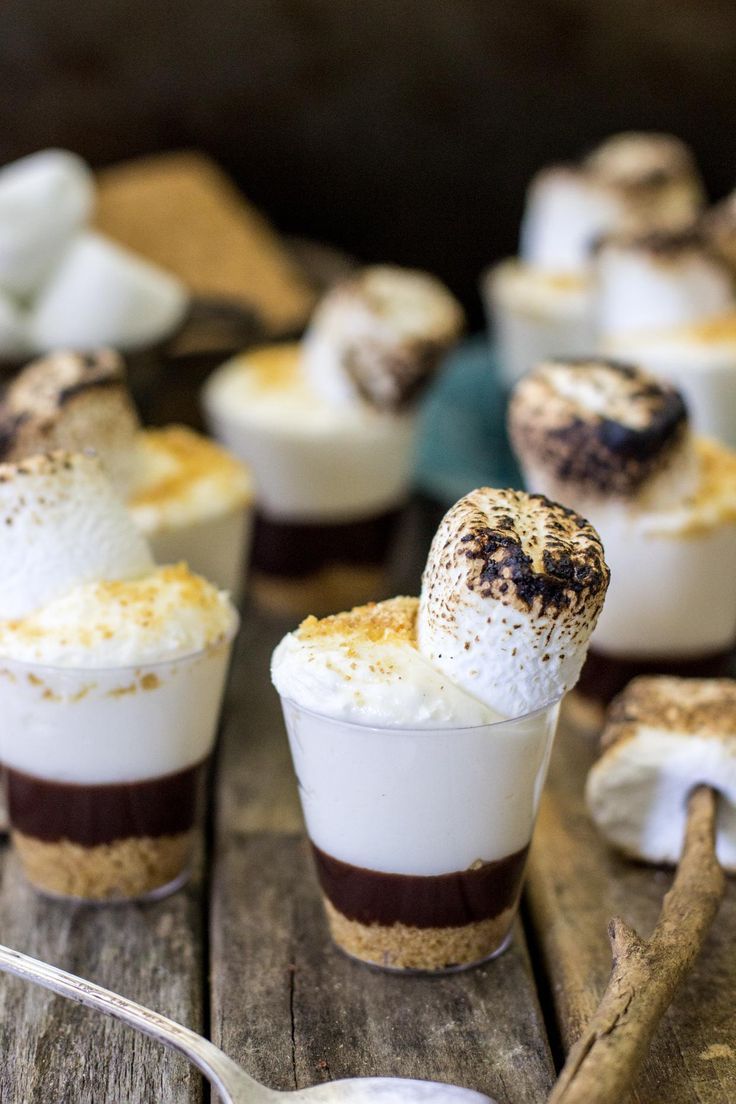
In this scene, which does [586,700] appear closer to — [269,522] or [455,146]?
[269,522]

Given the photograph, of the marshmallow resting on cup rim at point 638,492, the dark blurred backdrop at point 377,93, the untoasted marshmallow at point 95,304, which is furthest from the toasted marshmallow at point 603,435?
the dark blurred backdrop at point 377,93

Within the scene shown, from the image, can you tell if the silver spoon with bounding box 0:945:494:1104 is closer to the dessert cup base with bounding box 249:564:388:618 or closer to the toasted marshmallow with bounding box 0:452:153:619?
the toasted marshmallow with bounding box 0:452:153:619

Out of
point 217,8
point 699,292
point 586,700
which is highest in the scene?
point 217,8

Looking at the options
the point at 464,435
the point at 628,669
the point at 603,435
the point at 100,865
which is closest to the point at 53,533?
the point at 100,865

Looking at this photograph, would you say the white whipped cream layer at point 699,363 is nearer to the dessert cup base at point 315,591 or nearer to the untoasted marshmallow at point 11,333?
the dessert cup base at point 315,591

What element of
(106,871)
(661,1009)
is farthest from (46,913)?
(661,1009)

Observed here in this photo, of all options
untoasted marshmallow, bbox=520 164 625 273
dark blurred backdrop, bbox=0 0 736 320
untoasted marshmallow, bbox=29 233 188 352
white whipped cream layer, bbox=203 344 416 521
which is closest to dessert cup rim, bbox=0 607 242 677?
white whipped cream layer, bbox=203 344 416 521
